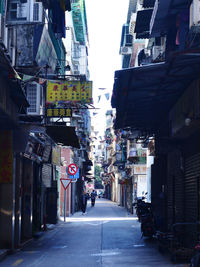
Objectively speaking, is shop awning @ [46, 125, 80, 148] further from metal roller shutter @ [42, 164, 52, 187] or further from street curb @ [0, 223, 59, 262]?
metal roller shutter @ [42, 164, 52, 187]

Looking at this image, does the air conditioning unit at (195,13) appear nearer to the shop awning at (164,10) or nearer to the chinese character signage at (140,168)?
the shop awning at (164,10)

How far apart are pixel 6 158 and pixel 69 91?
3.06 meters

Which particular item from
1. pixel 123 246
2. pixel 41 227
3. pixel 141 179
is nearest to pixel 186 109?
pixel 123 246

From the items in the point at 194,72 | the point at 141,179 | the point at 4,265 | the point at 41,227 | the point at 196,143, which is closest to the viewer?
the point at 194,72

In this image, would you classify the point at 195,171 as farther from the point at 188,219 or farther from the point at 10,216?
the point at 10,216

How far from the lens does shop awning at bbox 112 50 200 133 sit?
439 inches

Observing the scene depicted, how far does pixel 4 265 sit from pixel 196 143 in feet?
20.7

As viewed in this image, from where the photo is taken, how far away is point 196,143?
15.0 meters

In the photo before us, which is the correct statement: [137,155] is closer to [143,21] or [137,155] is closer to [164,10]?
[143,21]

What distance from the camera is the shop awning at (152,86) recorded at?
11.2 meters

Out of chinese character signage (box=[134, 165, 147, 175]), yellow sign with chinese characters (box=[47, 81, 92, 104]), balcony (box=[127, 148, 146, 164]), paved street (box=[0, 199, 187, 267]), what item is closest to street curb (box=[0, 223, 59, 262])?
paved street (box=[0, 199, 187, 267])

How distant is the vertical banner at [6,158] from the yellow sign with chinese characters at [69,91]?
215 cm

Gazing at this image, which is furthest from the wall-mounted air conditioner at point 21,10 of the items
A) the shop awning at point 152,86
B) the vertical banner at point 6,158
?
the vertical banner at point 6,158

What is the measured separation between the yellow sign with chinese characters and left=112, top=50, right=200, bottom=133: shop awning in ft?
3.95
